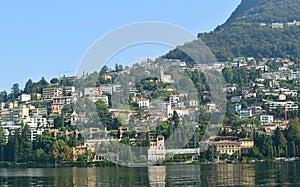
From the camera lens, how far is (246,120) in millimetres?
41625

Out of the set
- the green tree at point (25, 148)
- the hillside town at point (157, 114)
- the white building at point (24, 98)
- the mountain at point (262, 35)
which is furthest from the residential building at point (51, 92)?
the green tree at point (25, 148)

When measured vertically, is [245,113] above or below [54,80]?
below

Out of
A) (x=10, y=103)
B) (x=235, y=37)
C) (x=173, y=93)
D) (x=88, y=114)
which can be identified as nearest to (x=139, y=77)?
(x=173, y=93)

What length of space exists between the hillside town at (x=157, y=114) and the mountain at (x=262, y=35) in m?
8.39

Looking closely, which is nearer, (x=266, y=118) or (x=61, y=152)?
(x=61, y=152)

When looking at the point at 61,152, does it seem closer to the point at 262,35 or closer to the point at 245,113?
the point at 245,113

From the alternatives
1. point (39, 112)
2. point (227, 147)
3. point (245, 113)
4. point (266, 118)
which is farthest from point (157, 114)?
point (39, 112)

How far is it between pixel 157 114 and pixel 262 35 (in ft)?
125

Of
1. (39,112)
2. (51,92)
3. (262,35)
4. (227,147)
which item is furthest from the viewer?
(262,35)

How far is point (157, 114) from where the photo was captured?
42562mm

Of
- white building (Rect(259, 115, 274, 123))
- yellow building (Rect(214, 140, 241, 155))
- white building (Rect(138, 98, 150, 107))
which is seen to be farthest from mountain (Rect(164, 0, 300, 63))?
yellow building (Rect(214, 140, 241, 155))

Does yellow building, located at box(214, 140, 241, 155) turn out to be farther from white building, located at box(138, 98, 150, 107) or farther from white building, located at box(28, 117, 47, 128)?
white building, located at box(28, 117, 47, 128)

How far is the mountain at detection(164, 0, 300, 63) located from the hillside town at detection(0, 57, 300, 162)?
27.5 ft

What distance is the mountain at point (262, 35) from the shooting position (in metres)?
72.4
